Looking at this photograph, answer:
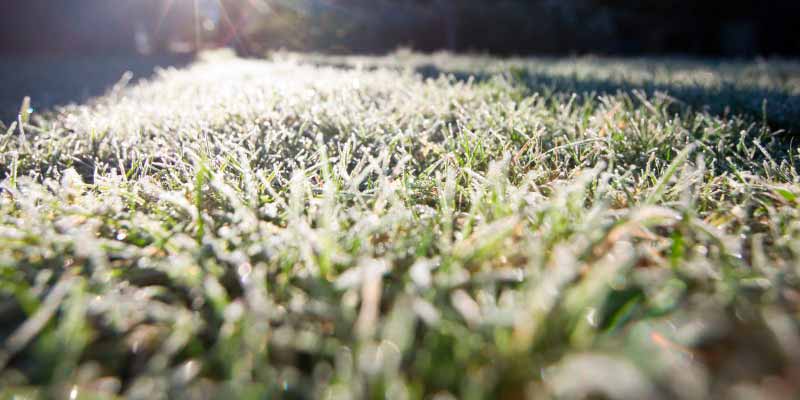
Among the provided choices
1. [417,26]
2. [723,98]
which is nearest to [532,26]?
[417,26]

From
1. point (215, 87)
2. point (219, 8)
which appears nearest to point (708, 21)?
point (219, 8)

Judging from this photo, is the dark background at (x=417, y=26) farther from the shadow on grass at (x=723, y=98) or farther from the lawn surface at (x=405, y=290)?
the lawn surface at (x=405, y=290)

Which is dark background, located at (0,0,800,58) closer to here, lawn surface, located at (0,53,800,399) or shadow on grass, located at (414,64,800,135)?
shadow on grass, located at (414,64,800,135)

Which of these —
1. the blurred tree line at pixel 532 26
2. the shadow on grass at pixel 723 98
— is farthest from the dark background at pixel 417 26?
the shadow on grass at pixel 723 98

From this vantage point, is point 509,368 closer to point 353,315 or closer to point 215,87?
point 353,315

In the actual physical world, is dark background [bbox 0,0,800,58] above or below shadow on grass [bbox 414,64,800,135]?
above

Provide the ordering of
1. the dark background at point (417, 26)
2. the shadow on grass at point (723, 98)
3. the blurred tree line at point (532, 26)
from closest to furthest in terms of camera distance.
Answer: the shadow on grass at point (723, 98), the blurred tree line at point (532, 26), the dark background at point (417, 26)

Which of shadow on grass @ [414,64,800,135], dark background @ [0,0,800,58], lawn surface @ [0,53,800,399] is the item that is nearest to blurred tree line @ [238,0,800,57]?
dark background @ [0,0,800,58]

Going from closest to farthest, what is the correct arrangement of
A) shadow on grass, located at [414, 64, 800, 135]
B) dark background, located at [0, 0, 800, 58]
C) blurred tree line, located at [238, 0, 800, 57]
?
shadow on grass, located at [414, 64, 800, 135], blurred tree line, located at [238, 0, 800, 57], dark background, located at [0, 0, 800, 58]

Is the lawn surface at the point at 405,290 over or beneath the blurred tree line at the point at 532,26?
beneath
